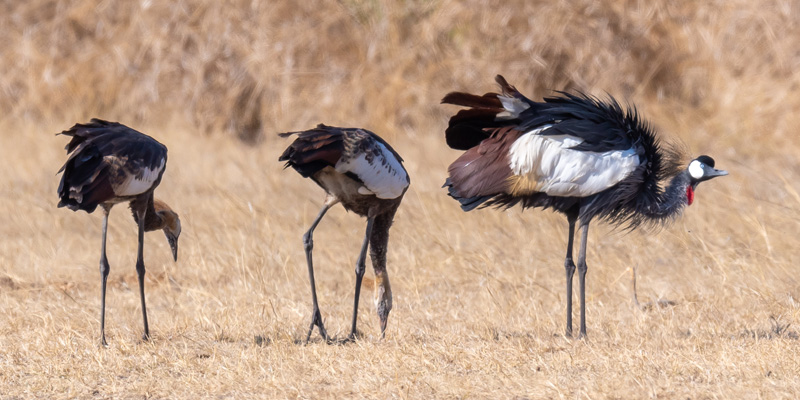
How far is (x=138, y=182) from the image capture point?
17.0ft

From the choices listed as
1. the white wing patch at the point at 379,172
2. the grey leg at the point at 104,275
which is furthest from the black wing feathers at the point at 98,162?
the white wing patch at the point at 379,172

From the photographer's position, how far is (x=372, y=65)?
1176 cm

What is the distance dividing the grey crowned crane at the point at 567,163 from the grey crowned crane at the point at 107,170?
5.28 feet

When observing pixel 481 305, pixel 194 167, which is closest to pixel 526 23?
pixel 194 167

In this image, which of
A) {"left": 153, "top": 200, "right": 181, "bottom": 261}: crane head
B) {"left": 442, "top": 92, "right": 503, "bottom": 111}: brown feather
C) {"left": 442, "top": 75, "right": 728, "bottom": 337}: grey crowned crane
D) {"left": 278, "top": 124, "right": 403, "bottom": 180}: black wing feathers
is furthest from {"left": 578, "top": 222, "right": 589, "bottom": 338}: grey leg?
{"left": 153, "top": 200, "right": 181, "bottom": 261}: crane head

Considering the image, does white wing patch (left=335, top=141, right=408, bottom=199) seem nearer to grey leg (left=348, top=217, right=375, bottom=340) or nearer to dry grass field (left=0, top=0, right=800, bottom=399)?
grey leg (left=348, top=217, right=375, bottom=340)

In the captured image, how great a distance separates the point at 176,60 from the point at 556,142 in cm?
827

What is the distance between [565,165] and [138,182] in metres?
2.20

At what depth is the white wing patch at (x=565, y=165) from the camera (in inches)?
201

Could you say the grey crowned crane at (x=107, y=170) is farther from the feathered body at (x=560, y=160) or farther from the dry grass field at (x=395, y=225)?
the feathered body at (x=560, y=160)

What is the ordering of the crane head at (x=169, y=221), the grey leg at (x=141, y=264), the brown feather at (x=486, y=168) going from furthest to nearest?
the crane head at (x=169, y=221), the grey leg at (x=141, y=264), the brown feather at (x=486, y=168)

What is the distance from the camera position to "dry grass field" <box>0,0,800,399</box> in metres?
4.70

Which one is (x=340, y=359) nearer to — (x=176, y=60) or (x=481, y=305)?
(x=481, y=305)

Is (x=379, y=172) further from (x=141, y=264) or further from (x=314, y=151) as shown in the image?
(x=141, y=264)
